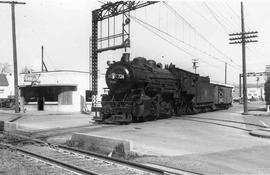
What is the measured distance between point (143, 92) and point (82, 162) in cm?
1096

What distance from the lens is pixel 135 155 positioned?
10008 millimetres

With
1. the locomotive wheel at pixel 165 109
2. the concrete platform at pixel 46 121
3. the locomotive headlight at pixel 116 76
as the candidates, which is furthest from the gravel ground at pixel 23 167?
the locomotive wheel at pixel 165 109

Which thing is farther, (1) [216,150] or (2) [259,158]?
(1) [216,150]

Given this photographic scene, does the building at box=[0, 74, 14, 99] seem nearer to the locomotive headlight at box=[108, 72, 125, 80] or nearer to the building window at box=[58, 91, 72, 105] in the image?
the building window at box=[58, 91, 72, 105]

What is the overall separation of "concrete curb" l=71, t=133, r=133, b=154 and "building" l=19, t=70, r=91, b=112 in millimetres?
21939

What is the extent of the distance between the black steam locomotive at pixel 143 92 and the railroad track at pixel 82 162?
7.20 meters

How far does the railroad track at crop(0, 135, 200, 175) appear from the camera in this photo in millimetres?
7816

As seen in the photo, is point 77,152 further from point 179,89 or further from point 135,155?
point 179,89

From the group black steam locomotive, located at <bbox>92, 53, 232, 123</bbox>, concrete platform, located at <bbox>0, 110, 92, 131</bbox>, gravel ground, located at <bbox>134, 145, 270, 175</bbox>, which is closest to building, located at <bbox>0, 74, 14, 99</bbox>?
concrete platform, located at <bbox>0, 110, 92, 131</bbox>

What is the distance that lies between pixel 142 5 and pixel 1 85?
36100mm

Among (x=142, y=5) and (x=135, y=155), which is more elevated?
(x=142, y=5)

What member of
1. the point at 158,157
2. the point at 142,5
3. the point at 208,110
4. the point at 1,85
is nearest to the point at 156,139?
the point at 158,157

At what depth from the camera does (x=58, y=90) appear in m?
34.5

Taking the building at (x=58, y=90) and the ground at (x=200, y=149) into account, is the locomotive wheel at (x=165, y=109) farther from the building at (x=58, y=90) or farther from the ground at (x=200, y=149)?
the building at (x=58, y=90)
